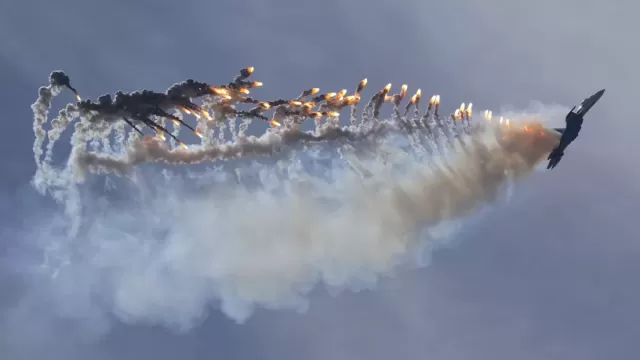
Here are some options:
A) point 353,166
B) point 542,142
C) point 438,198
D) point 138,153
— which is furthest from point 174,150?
point 542,142

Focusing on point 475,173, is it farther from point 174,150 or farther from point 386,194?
point 174,150

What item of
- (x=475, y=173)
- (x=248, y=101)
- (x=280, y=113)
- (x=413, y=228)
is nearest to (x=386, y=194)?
(x=413, y=228)

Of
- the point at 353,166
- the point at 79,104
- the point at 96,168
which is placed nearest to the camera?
the point at 79,104

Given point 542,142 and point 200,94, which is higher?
point 542,142

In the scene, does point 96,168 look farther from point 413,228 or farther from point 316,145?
point 413,228

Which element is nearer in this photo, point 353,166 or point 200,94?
point 200,94

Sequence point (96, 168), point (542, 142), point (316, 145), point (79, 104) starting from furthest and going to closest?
point (542, 142), point (316, 145), point (96, 168), point (79, 104)
